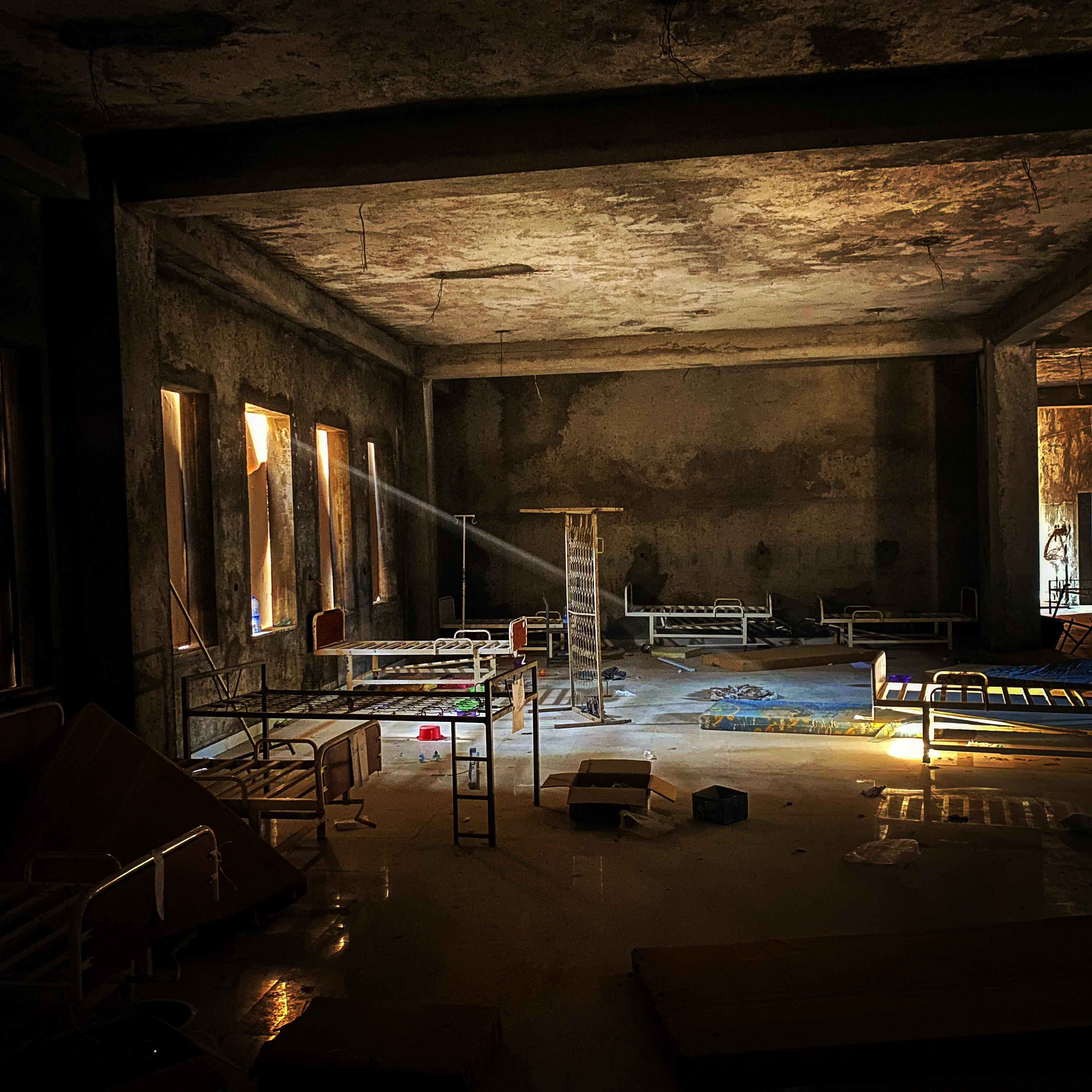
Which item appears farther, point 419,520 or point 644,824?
point 419,520

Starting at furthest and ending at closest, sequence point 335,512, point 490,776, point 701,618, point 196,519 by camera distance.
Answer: point 701,618, point 335,512, point 196,519, point 490,776

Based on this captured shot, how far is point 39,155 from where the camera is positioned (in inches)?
203

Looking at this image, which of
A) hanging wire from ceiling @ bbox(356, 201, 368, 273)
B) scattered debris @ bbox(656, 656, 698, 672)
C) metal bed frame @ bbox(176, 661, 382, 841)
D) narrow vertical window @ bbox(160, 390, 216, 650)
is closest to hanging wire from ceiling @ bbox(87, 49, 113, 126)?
hanging wire from ceiling @ bbox(356, 201, 368, 273)

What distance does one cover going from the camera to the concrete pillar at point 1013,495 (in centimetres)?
1155

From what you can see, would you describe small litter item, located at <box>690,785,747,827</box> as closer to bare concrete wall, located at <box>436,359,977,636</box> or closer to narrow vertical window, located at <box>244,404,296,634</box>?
narrow vertical window, located at <box>244,404,296,634</box>

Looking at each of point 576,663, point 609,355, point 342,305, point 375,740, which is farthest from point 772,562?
point 375,740

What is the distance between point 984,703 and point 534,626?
22.8 feet

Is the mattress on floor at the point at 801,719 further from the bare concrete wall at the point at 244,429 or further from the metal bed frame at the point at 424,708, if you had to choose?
the bare concrete wall at the point at 244,429

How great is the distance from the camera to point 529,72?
495 centimetres

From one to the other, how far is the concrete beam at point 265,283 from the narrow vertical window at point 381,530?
1336 mm

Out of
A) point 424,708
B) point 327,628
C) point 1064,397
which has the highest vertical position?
point 1064,397

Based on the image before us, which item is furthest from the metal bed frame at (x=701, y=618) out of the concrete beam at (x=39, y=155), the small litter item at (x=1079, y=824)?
the concrete beam at (x=39, y=155)

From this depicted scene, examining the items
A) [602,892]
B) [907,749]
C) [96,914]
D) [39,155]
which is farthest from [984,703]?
[39,155]

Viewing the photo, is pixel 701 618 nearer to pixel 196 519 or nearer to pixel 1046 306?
pixel 1046 306
